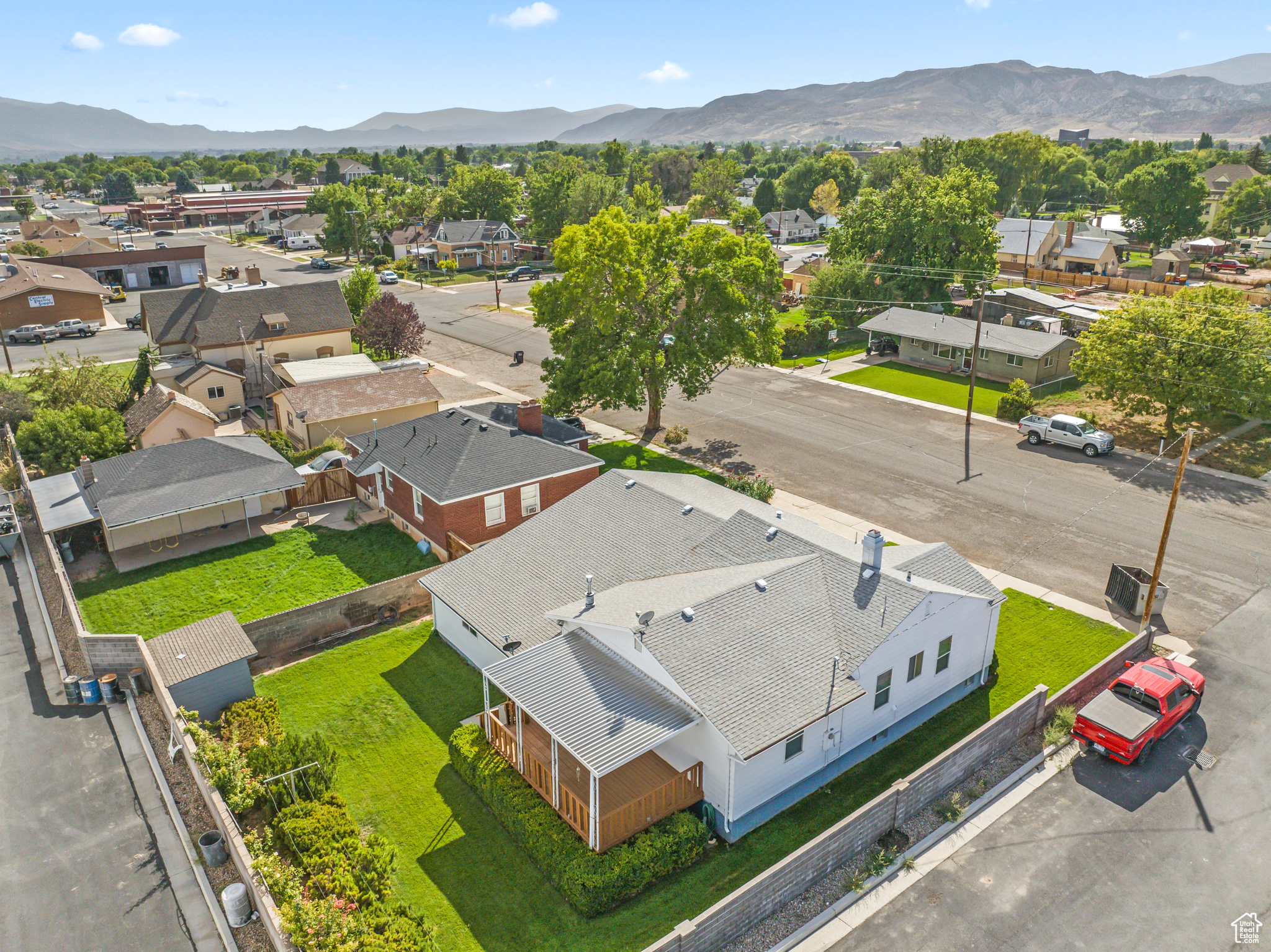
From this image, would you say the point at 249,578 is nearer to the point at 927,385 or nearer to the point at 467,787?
the point at 467,787

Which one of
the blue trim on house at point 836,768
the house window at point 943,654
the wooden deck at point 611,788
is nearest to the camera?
the wooden deck at point 611,788

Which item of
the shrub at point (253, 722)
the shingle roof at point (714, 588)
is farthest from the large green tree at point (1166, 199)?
the shrub at point (253, 722)

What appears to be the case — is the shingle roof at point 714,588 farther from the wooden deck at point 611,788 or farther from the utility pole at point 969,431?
the utility pole at point 969,431

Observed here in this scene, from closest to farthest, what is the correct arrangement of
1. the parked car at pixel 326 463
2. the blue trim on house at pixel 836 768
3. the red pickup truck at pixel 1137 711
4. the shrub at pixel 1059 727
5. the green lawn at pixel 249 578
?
the blue trim on house at pixel 836 768, the red pickup truck at pixel 1137 711, the shrub at pixel 1059 727, the green lawn at pixel 249 578, the parked car at pixel 326 463

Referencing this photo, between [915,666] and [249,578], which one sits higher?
[915,666]

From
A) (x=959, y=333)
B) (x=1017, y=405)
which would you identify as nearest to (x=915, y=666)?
(x=1017, y=405)

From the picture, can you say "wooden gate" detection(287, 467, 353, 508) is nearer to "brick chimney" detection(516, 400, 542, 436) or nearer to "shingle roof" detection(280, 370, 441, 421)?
"shingle roof" detection(280, 370, 441, 421)

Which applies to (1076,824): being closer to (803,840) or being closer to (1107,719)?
(1107,719)
